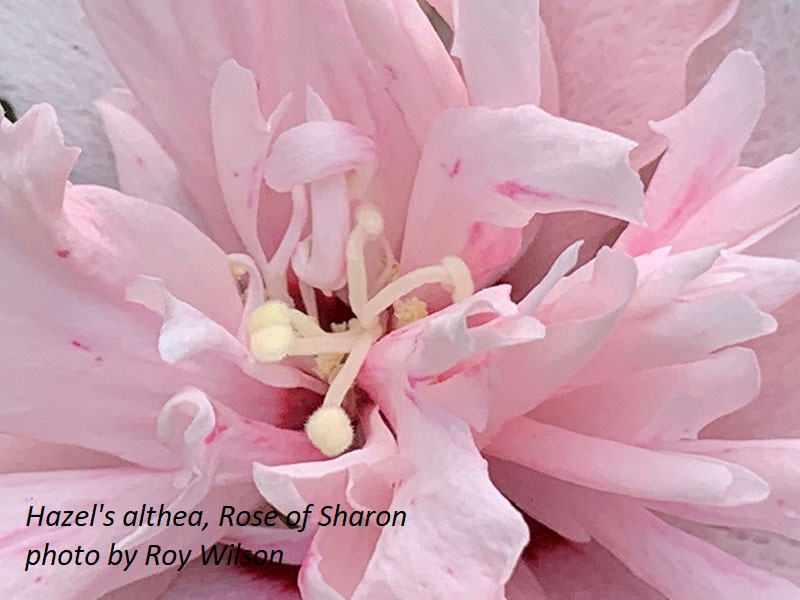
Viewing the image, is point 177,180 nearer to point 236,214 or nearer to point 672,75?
point 236,214

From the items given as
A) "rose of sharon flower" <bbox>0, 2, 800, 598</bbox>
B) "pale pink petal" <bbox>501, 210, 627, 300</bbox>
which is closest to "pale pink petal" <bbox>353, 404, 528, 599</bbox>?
"rose of sharon flower" <bbox>0, 2, 800, 598</bbox>

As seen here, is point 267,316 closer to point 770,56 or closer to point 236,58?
point 236,58

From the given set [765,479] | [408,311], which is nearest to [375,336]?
[408,311]

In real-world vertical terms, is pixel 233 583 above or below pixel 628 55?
below

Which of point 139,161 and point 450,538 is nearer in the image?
point 450,538

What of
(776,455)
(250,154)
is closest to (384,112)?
(250,154)
